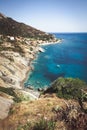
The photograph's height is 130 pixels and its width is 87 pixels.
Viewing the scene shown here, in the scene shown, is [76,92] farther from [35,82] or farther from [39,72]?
[39,72]

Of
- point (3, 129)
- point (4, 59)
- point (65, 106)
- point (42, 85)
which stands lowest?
point (42, 85)

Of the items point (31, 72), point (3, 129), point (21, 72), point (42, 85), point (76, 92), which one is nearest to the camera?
point (3, 129)

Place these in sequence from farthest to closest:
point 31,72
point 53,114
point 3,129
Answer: point 31,72
point 53,114
point 3,129

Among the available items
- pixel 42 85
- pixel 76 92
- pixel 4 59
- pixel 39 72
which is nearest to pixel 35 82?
pixel 42 85

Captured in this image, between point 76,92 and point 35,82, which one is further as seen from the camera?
point 35,82

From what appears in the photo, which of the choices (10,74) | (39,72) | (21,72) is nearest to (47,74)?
(39,72)

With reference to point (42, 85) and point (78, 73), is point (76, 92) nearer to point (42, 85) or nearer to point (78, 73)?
point (42, 85)

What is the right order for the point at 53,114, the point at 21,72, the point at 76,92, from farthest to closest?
1. the point at 21,72
2. the point at 76,92
3. the point at 53,114

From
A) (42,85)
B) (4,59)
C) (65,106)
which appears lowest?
(42,85)

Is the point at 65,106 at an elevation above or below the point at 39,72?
above
